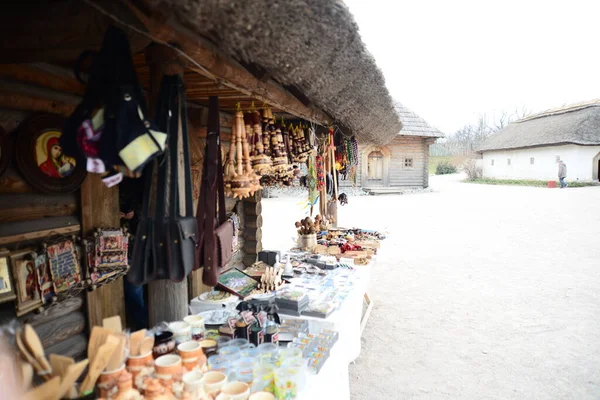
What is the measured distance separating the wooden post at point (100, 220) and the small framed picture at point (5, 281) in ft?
1.85

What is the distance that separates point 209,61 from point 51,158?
130 cm

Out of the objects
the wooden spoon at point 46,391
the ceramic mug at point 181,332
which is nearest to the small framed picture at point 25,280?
the ceramic mug at point 181,332

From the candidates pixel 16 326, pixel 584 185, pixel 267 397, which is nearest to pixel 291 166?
pixel 267 397

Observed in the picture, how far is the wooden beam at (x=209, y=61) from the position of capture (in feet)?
4.45

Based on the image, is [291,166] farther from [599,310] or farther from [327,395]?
[599,310]

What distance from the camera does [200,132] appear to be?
381 centimetres

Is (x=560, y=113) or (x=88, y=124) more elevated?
(x=560, y=113)

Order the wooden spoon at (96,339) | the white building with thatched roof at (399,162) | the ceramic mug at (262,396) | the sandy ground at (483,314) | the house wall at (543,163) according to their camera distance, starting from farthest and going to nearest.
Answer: the house wall at (543,163)
the white building with thatched roof at (399,162)
the sandy ground at (483,314)
the ceramic mug at (262,396)
the wooden spoon at (96,339)

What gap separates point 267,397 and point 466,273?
589cm

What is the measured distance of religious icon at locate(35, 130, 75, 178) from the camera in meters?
2.34

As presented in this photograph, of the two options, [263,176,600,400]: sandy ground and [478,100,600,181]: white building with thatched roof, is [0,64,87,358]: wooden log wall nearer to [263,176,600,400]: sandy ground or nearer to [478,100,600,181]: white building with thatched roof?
[263,176,600,400]: sandy ground

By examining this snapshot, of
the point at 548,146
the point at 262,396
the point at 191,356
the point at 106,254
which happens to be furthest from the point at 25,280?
the point at 548,146

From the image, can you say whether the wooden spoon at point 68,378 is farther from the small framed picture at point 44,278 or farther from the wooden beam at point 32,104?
the wooden beam at point 32,104

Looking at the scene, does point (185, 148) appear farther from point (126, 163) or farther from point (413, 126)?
point (413, 126)
